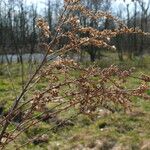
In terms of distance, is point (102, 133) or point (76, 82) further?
point (102, 133)

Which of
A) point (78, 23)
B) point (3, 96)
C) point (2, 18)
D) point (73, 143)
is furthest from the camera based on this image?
point (2, 18)

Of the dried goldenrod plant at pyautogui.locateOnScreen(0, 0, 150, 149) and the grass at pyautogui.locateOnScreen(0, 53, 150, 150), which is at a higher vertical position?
the dried goldenrod plant at pyautogui.locateOnScreen(0, 0, 150, 149)

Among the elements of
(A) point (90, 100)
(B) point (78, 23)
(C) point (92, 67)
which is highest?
(B) point (78, 23)

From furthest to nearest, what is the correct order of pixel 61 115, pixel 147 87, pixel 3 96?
1. pixel 3 96
2. pixel 61 115
3. pixel 147 87

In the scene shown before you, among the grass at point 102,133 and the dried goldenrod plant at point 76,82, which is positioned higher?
the dried goldenrod plant at point 76,82

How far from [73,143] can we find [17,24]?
3866 cm

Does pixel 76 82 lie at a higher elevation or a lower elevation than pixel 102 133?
higher

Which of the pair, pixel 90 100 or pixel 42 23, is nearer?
pixel 90 100

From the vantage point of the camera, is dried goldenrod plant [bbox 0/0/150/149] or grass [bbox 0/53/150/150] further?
grass [bbox 0/53/150/150]

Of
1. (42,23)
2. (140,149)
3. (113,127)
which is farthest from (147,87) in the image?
(113,127)

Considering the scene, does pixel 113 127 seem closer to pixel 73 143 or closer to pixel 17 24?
pixel 73 143

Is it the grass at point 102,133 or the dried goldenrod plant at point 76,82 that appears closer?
the dried goldenrod plant at point 76,82

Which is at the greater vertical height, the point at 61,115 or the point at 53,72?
the point at 53,72

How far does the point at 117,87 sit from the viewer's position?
261 centimetres
